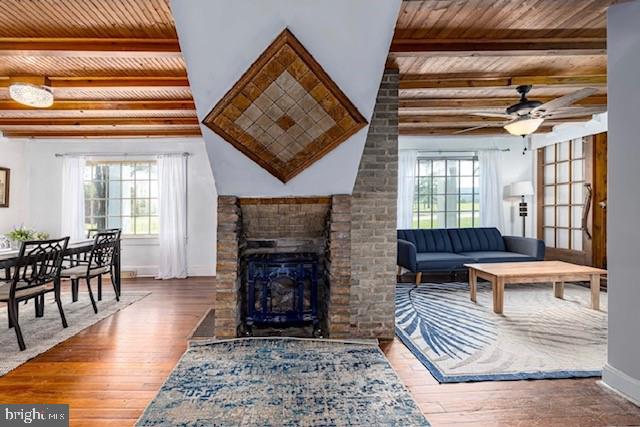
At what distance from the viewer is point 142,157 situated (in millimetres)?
5879

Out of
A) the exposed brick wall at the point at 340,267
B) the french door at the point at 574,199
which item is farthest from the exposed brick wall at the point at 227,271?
the french door at the point at 574,199

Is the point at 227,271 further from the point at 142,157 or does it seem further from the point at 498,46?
the point at 142,157

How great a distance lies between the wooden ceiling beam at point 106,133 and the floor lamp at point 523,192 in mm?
5076

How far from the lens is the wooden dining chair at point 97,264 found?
392cm

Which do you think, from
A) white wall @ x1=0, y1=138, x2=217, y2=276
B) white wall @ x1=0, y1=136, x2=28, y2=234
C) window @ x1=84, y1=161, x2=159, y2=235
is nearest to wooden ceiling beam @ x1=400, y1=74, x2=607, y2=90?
white wall @ x1=0, y1=138, x2=217, y2=276

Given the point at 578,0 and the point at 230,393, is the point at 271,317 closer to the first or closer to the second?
the point at 230,393

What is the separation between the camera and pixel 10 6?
93.7 inches

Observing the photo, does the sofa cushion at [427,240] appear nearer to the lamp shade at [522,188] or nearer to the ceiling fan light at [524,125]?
the lamp shade at [522,188]

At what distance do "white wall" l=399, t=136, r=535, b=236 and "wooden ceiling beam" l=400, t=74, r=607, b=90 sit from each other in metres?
2.52

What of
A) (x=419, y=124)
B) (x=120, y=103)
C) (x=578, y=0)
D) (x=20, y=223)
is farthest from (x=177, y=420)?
(x=20, y=223)

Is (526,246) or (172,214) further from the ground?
(172,214)

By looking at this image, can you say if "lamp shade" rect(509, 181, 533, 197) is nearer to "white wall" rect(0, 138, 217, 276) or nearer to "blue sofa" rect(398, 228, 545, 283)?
"blue sofa" rect(398, 228, 545, 283)

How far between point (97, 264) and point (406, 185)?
460 cm

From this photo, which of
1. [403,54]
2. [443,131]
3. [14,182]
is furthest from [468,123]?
[14,182]
